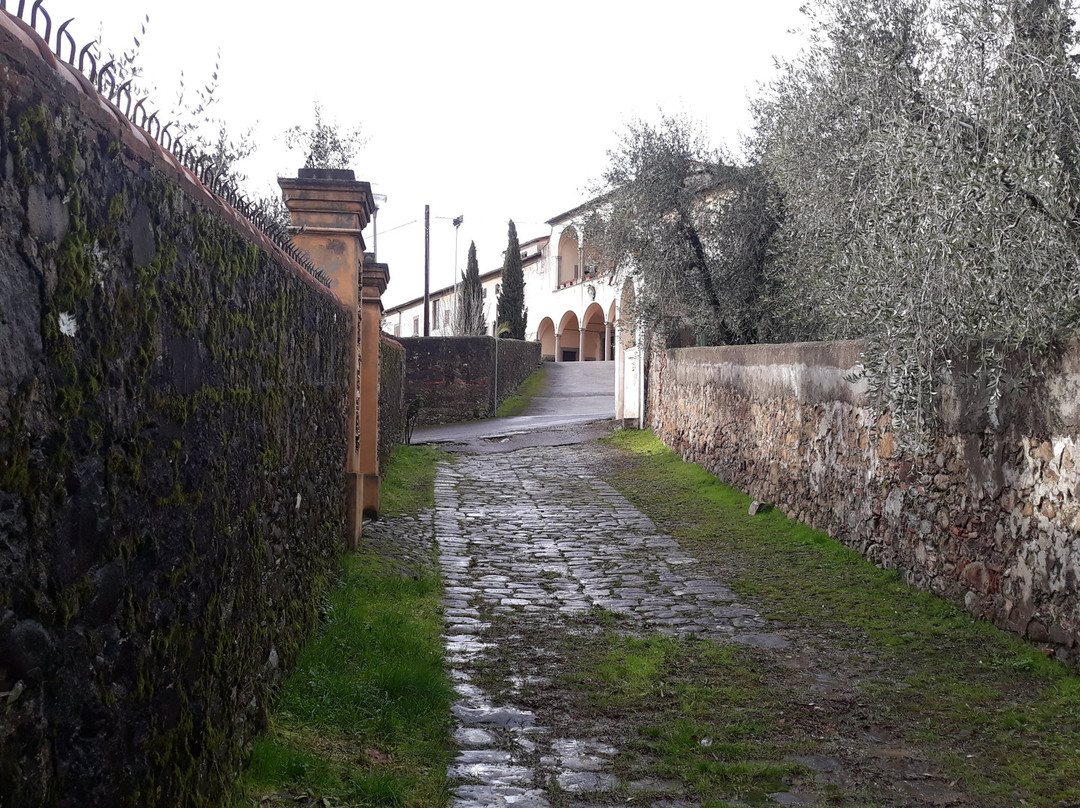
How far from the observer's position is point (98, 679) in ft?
6.77

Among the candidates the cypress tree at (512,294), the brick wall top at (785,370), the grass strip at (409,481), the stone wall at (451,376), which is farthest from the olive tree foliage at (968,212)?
A: the cypress tree at (512,294)

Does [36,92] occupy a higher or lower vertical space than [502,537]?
higher

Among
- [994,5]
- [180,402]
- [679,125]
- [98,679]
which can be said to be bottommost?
[98,679]

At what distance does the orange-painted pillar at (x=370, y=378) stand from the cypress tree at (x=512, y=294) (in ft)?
107

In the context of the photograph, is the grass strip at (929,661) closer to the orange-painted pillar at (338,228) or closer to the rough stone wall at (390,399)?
the orange-painted pillar at (338,228)

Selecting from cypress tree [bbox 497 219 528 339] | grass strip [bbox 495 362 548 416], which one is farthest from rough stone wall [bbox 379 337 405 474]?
cypress tree [bbox 497 219 528 339]

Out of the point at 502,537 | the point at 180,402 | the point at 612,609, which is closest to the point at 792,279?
the point at 502,537

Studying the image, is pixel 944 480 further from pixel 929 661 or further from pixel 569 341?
pixel 569 341

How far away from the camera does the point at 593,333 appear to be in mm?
47594

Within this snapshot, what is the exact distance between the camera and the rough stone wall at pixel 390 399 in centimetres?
1252

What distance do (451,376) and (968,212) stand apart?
61.5 ft

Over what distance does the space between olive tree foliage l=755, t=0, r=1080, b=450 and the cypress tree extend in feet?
116

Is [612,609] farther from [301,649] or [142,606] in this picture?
[142,606]

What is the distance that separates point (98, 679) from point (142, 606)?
1.04 feet
